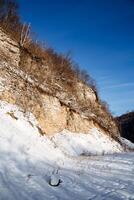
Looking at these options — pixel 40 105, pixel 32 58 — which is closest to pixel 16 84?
pixel 40 105

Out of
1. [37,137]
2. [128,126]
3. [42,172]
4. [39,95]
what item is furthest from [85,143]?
[128,126]

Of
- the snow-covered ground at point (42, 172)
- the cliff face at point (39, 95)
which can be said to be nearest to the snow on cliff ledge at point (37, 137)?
the snow-covered ground at point (42, 172)

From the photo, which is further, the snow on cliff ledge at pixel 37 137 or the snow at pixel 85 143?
the snow at pixel 85 143

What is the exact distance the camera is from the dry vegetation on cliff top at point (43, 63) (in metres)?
30.5

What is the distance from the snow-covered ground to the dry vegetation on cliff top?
29.6 ft

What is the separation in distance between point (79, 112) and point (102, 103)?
1220cm

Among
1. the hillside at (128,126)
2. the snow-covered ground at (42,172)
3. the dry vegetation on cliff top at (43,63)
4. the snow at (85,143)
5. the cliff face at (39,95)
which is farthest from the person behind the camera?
the hillside at (128,126)

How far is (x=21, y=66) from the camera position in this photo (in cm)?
2903

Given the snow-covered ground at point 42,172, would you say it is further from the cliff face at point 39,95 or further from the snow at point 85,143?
the snow at point 85,143

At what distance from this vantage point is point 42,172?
1412cm

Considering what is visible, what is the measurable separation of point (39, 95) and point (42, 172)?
13.4 meters

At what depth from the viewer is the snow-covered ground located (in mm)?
11461

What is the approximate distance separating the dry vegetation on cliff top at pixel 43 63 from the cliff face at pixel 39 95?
0.44 feet

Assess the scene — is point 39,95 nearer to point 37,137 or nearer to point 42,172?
point 37,137
